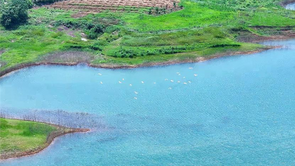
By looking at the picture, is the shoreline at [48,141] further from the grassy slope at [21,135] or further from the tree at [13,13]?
the tree at [13,13]

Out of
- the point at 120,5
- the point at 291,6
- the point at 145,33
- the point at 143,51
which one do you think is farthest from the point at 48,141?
the point at 291,6

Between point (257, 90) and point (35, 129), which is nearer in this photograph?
point (35, 129)

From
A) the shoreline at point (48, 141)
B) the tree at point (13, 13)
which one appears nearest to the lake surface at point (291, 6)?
the tree at point (13, 13)

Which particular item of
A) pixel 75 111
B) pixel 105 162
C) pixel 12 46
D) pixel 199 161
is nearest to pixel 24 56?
pixel 12 46

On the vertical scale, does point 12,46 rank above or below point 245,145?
above

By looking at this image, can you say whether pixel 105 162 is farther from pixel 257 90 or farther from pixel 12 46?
pixel 12 46

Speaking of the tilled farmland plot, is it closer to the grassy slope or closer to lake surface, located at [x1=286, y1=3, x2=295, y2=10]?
lake surface, located at [x1=286, y1=3, x2=295, y2=10]
